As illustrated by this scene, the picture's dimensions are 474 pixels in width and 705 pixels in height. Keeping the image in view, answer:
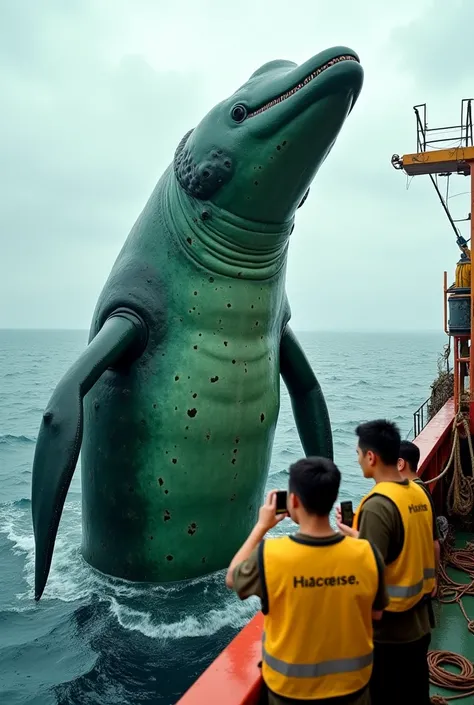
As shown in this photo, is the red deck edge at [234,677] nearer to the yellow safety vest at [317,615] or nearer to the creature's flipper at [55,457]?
the yellow safety vest at [317,615]

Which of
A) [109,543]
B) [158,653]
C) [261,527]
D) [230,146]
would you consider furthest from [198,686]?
[230,146]

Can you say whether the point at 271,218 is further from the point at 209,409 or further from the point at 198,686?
the point at 198,686

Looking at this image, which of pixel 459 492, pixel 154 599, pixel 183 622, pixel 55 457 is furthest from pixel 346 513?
pixel 459 492

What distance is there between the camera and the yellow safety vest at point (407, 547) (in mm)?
2748

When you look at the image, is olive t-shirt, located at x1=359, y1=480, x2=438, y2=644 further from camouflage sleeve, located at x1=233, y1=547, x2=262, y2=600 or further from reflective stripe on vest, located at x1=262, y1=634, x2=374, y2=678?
camouflage sleeve, located at x1=233, y1=547, x2=262, y2=600

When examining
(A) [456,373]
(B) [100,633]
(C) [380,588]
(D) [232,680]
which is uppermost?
(A) [456,373]

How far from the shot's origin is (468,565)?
5.74 metres

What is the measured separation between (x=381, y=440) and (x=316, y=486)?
0.77 meters

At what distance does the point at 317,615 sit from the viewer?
6.82 ft

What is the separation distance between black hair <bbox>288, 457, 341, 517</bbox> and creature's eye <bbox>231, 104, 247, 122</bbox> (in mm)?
3533

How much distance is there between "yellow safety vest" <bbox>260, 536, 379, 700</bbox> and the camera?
205 cm

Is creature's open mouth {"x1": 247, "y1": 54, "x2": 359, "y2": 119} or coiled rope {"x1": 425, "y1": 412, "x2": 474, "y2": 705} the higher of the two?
creature's open mouth {"x1": 247, "y1": 54, "x2": 359, "y2": 119}

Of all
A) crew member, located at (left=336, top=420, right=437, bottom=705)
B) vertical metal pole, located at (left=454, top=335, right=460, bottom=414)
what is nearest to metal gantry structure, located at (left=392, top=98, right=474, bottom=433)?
vertical metal pole, located at (left=454, top=335, right=460, bottom=414)

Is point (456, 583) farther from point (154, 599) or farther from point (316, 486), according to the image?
point (316, 486)
